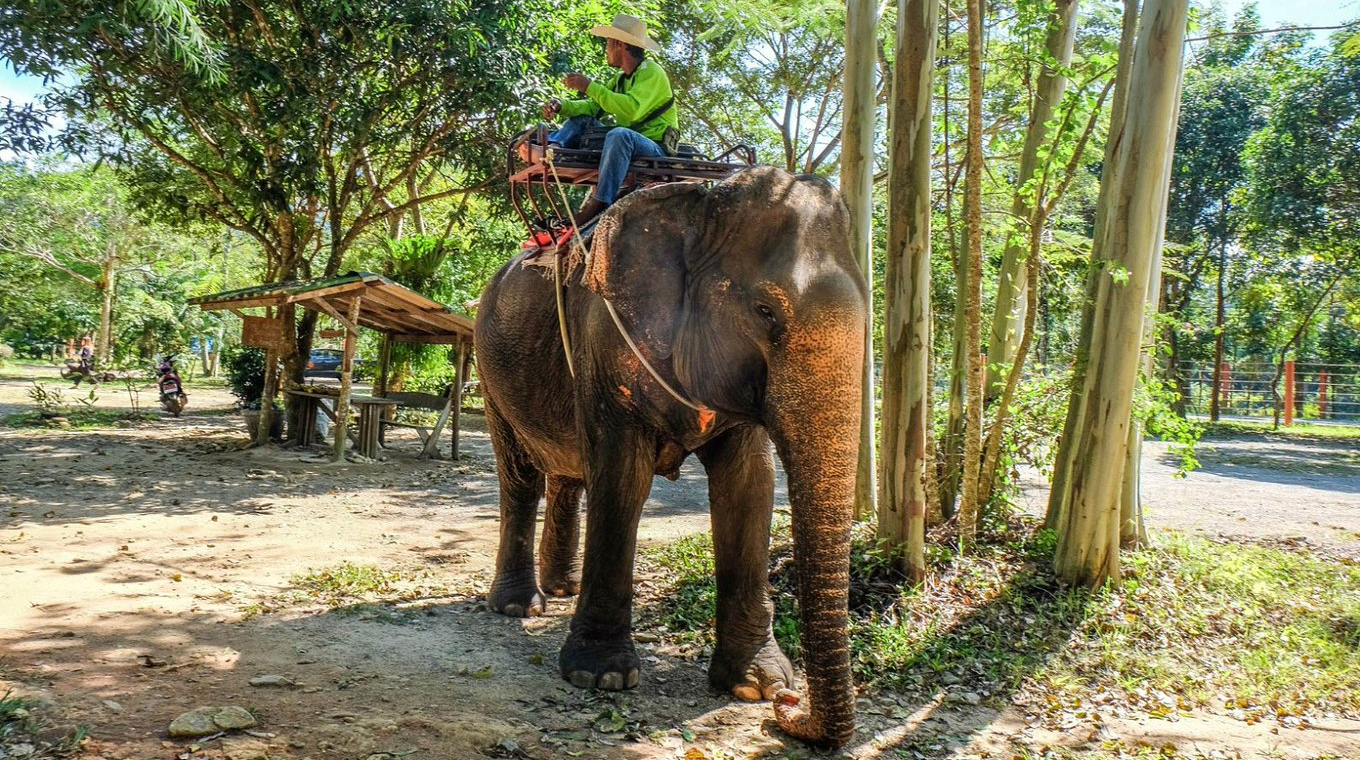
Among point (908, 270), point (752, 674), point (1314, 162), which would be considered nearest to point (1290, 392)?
point (1314, 162)

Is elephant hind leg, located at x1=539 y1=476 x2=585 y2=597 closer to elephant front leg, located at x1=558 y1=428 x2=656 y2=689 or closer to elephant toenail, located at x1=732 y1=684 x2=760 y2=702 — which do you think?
elephant front leg, located at x1=558 y1=428 x2=656 y2=689

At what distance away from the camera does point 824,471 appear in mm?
3836

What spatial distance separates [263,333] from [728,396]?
41.9 ft

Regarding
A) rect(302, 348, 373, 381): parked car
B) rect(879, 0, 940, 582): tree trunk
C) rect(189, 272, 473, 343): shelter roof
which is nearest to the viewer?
rect(879, 0, 940, 582): tree trunk

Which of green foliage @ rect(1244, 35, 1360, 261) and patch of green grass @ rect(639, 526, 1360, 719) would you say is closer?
patch of green grass @ rect(639, 526, 1360, 719)

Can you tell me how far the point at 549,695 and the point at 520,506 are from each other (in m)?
2.00

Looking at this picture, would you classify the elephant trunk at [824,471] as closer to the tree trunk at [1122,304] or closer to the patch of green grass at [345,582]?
the tree trunk at [1122,304]

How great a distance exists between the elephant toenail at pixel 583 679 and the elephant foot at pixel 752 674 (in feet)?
2.08

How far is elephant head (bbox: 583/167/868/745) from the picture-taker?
12.6 ft

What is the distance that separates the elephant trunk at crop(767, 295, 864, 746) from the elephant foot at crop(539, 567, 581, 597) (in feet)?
10.8

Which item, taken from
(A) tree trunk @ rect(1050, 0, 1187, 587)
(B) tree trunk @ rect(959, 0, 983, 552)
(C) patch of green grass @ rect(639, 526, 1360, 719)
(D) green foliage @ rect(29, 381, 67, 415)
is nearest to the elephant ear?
(C) patch of green grass @ rect(639, 526, 1360, 719)

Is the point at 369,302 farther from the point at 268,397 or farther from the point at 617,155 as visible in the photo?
the point at 617,155

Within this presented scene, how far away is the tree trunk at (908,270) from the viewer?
6.52 m

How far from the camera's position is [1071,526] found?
6414 mm
